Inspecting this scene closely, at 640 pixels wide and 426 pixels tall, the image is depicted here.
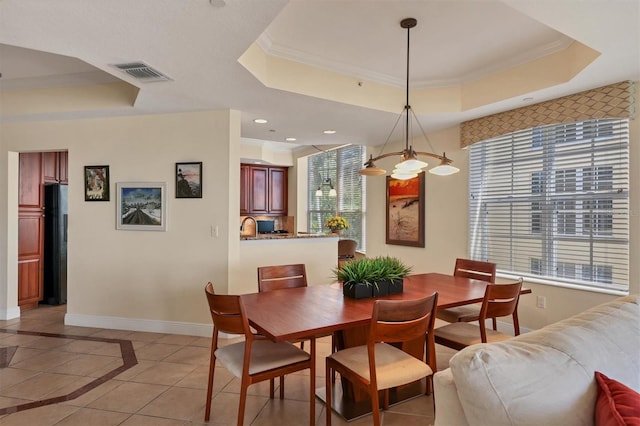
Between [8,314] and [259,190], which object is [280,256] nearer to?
[8,314]

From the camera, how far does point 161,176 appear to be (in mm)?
3881

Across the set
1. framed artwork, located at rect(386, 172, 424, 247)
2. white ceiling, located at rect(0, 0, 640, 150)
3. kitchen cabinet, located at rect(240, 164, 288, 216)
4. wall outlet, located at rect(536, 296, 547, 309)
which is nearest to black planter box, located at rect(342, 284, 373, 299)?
white ceiling, located at rect(0, 0, 640, 150)

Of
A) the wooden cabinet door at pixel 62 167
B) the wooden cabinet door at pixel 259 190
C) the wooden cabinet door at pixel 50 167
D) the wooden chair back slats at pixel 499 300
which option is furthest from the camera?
the wooden cabinet door at pixel 259 190

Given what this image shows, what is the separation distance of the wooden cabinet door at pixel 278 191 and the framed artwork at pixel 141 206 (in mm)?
4198

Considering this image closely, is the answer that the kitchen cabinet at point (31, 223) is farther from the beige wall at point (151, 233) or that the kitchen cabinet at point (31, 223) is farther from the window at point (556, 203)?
the window at point (556, 203)

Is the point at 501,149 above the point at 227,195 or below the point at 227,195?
above

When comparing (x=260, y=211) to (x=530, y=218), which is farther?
(x=260, y=211)

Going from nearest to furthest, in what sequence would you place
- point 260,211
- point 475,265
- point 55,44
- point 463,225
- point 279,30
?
point 55,44 → point 279,30 → point 475,265 → point 463,225 → point 260,211

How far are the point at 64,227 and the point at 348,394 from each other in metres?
4.77

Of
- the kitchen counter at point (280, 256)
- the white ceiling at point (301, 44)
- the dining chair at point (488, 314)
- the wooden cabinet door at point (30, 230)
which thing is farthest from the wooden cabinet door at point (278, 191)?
the dining chair at point (488, 314)

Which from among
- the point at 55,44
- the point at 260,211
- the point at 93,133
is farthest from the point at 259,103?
the point at 260,211

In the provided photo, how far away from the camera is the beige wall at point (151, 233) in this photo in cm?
376

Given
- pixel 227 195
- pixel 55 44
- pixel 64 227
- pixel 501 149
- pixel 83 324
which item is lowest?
pixel 83 324

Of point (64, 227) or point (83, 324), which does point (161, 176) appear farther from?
Result: point (64, 227)
